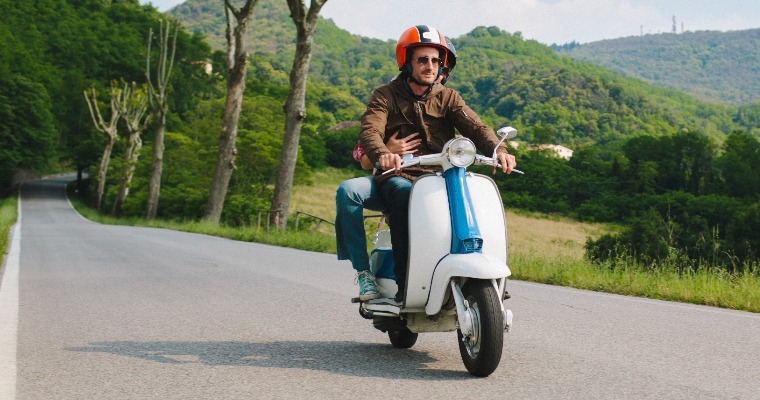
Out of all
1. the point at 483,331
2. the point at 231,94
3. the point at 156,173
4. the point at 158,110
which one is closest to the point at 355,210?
the point at 483,331

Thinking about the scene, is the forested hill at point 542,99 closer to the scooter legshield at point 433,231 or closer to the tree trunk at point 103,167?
the tree trunk at point 103,167

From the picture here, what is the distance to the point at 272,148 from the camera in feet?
150

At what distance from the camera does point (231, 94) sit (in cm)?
2911

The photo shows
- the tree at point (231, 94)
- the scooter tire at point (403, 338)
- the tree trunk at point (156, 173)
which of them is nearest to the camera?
the scooter tire at point (403, 338)

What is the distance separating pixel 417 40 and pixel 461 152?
84cm

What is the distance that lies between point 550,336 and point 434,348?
880mm

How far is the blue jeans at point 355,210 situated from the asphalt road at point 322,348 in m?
0.59

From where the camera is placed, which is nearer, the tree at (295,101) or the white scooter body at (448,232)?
the white scooter body at (448,232)

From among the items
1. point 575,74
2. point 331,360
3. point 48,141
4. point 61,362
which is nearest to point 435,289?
point 331,360

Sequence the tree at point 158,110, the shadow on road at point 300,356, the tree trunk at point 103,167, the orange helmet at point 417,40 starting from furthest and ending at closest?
the tree trunk at point 103,167 < the tree at point 158,110 < the orange helmet at point 417,40 < the shadow on road at point 300,356

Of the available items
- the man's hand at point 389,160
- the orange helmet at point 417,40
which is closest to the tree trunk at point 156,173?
the orange helmet at point 417,40

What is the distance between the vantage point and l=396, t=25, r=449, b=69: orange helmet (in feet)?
15.9

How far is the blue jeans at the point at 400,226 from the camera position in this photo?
182 inches

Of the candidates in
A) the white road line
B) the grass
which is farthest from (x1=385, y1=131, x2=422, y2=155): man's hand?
the grass
